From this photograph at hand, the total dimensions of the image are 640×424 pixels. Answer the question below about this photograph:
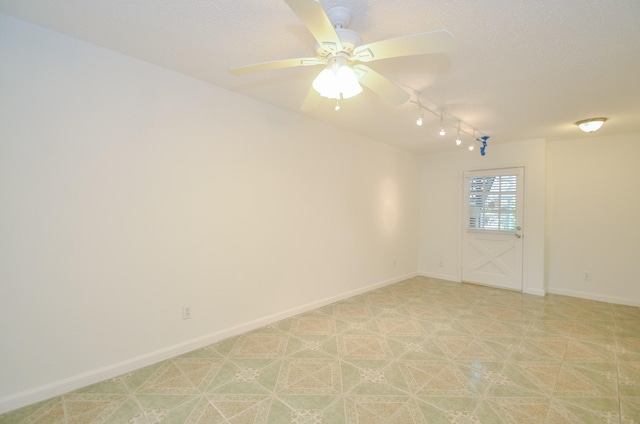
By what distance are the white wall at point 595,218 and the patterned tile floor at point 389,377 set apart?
904mm

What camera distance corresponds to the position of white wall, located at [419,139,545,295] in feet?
15.2

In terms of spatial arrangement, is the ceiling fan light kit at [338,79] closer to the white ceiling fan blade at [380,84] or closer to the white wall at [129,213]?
the white ceiling fan blade at [380,84]

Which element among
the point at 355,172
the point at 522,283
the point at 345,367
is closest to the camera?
the point at 345,367

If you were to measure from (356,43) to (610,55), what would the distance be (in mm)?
2043

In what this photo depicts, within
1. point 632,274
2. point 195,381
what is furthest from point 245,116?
point 632,274

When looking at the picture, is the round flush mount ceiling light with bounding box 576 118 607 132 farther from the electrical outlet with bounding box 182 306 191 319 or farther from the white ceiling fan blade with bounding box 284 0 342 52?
the electrical outlet with bounding box 182 306 191 319

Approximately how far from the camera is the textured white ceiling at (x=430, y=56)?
171 centimetres

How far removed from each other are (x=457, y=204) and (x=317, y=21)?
197 inches

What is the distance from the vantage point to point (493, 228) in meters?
5.10

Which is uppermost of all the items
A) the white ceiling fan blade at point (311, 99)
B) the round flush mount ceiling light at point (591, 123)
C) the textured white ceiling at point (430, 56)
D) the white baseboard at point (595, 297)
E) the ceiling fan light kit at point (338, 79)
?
the textured white ceiling at point (430, 56)

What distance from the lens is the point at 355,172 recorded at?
4465 millimetres

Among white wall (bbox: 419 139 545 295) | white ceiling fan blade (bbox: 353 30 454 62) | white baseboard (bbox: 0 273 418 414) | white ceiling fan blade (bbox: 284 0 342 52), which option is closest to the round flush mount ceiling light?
white wall (bbox: 419 139 545 295)

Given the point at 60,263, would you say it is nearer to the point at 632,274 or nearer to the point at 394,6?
the point at 394,6

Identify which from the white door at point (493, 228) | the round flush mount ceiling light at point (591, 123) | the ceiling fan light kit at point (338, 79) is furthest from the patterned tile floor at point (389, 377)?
the round flush mount ceiling light at point (591, 123)
